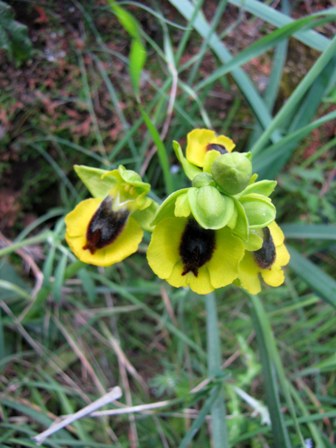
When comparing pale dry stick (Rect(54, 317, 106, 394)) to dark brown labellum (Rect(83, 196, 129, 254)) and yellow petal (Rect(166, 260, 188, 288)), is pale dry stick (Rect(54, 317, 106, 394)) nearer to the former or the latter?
dark brown labellum (Rect(83, 196, 129, 254))

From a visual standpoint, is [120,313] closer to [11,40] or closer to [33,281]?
[33,281]

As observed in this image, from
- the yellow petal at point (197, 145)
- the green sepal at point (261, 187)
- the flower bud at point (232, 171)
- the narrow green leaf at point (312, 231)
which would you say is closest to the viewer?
the flower bud at point (232, 171)

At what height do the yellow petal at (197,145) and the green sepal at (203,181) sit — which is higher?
the green sepal at (203,181)

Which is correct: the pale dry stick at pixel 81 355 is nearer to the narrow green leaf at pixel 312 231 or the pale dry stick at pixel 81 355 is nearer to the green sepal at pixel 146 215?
the green sepal at pixel 146 215

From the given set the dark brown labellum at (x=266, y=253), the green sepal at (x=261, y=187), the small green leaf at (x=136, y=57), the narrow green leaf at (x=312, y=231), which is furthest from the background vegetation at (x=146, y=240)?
the green sepal at (x=261, y=187)

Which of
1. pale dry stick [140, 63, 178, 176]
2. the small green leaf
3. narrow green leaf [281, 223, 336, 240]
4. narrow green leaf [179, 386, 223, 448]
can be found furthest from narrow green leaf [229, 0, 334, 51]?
narrow green leaf [179, 386, 223, 448]

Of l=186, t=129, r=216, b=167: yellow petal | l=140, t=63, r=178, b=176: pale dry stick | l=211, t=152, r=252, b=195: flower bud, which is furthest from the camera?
l=140, t=63, r=178, b=176: pale dry stick

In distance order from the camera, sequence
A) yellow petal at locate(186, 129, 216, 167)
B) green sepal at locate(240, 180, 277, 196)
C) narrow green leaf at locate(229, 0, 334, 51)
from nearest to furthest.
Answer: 1. green sepal at locate(240, 180, 277, 196)
2. yellow petal at locate(186, 129, 216, 167)
3. narrow green leaf at locate(229, 0, 334, 51)
